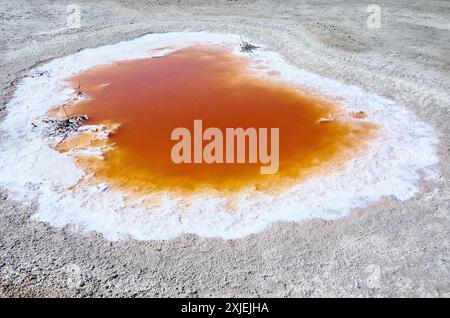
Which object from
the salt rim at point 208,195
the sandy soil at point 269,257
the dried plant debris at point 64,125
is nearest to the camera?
the sandy soil at point 269,257

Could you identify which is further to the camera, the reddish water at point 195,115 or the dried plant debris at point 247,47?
the dried plant debris at point 247,47

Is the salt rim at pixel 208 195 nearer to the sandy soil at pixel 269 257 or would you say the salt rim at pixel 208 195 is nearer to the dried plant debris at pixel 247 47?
the sandy soil at pixel 269 257

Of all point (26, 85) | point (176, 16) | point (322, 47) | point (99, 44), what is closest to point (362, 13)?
point (322, 47)

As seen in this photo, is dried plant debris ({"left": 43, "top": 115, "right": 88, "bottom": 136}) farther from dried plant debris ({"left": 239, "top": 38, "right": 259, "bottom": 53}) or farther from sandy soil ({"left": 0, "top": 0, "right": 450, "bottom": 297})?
dried plant debris ({"left": 239, "top": 38, "right": 259, "bottom": 53})

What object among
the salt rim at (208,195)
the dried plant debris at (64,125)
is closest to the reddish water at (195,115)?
the dried plant debris at (64,125)

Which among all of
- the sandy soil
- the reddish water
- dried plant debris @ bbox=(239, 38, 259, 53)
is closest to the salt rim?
the sandy soil

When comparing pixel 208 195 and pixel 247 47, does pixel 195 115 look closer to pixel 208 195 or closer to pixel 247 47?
pixel 208 195

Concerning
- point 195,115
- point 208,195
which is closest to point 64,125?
point 195,115
